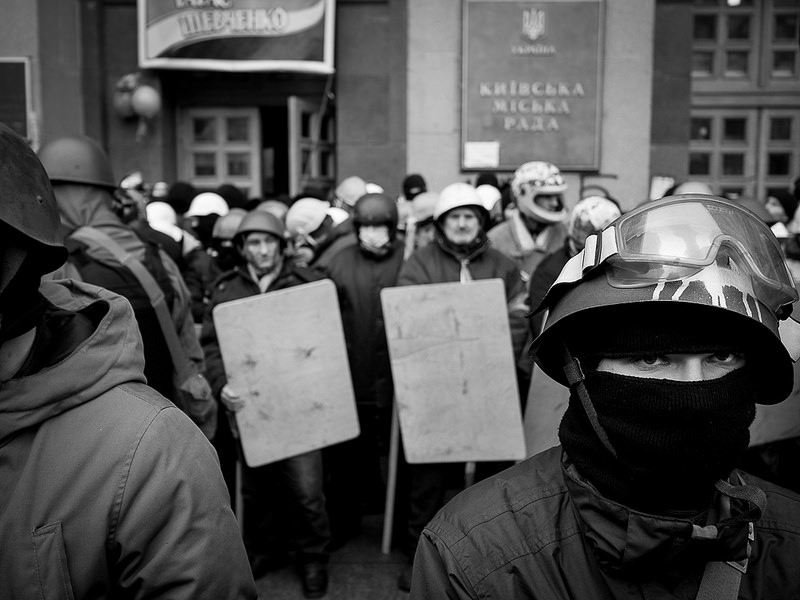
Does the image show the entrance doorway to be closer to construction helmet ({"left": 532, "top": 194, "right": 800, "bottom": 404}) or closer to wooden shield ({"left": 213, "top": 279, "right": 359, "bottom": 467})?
wooden shield ({"left": 213, "top": 279, "right": 359, "bottom": 467})

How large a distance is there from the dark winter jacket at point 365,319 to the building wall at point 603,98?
18.4 feet

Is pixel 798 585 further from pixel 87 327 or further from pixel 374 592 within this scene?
pixel 374 592

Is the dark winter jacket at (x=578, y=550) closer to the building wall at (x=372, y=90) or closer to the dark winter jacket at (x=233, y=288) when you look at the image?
the dark winter jacket at (x=233, y=288)

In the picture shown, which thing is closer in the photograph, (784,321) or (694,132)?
(784,321)

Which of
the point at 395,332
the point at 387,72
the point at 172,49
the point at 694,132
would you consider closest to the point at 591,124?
the point at 387,72

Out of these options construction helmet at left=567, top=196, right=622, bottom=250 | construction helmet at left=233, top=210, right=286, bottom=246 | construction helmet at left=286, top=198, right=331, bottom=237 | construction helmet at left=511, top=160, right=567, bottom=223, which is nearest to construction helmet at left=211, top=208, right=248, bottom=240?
construction helmet at left=286, top=198, right=331, bottom=237

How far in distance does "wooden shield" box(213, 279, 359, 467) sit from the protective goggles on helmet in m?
2.53

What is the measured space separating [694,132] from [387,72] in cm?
521

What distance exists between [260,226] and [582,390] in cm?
309

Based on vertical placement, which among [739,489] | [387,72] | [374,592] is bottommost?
[374,592]

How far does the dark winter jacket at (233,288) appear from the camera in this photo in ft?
13.4

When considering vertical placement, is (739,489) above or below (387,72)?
below

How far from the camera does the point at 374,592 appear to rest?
404 cm

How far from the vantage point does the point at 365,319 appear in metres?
4.71
